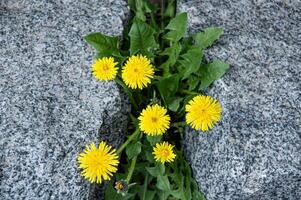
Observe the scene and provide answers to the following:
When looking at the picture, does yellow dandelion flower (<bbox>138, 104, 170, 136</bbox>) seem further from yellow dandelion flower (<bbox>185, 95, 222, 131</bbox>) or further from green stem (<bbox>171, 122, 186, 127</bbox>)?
green stem (<bbox>171, 122, 186, 127</bbox>)

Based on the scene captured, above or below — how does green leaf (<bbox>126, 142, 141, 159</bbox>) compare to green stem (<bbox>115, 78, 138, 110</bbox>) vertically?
below

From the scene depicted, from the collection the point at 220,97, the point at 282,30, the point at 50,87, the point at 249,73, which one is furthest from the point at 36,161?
the point at 282,30

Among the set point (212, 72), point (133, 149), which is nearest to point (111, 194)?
point (133, 149)

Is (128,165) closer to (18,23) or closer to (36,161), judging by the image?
(36,161)

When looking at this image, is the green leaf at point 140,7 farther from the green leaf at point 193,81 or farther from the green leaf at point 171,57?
the green leaf at point 193,81

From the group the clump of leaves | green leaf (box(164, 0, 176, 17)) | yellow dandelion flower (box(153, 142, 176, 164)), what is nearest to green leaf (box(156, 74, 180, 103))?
the clump of leaves

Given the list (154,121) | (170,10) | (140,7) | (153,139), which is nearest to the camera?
(154,121)

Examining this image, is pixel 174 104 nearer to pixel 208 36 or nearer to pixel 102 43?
pixel 208 36
